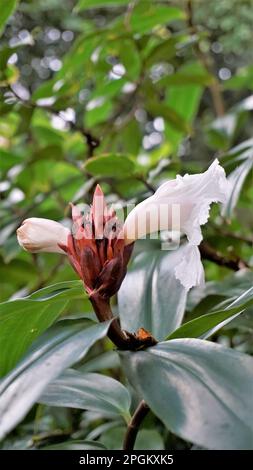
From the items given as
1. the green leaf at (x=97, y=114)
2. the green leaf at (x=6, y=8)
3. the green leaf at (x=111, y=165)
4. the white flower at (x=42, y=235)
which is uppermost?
the green leaf at (x=6, y=8)

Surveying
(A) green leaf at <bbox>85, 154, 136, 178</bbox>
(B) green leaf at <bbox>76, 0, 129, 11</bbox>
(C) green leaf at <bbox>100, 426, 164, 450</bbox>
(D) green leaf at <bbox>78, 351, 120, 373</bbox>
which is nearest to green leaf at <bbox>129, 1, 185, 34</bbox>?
(B) green leaf at <bbox>76, 0, 129, 11</bbox>

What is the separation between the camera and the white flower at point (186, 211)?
490 mm

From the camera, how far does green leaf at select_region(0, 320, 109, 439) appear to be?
34 cm

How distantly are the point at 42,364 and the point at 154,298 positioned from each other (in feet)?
0.75

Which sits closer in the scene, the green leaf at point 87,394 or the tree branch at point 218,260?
the green leaf at point 87,394

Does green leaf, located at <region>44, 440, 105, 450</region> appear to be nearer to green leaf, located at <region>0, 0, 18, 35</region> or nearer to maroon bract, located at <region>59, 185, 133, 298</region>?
maroon bract, located at <region>59, 185, 133, 298</region>

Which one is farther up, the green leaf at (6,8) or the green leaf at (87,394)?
the green leaf at (6,8)

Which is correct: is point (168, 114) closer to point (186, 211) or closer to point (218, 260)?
point (218, 260)

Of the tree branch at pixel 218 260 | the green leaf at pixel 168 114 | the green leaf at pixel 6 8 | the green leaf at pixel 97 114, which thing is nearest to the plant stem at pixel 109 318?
the tree branch at pixel 218 260

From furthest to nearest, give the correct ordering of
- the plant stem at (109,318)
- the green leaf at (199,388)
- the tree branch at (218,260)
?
the tree branch at (218,260)
the plant stem at (109,318)
the green leaf at (199,388)

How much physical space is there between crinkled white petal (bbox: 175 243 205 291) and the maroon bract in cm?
5

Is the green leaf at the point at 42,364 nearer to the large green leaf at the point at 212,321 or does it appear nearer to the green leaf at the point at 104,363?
the large green leaf at the point at 212,321

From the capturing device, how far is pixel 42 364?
0.38 meters

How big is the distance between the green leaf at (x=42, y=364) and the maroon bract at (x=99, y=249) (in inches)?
1.3
